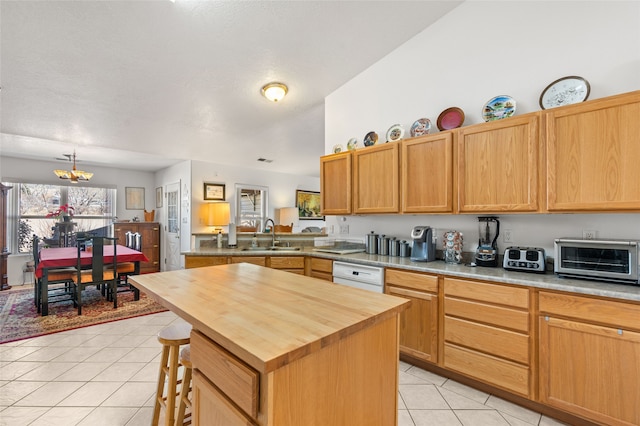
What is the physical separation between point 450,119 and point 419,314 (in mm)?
1811

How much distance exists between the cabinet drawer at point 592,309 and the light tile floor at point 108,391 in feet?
2.40

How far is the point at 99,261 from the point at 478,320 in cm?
458

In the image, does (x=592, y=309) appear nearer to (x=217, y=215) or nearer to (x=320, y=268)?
(x=320, y=268)

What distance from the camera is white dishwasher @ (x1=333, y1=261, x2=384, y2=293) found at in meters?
2.63

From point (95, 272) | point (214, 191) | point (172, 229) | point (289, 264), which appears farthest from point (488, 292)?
point (172, 229)

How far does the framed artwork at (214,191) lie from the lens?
19.3 ft

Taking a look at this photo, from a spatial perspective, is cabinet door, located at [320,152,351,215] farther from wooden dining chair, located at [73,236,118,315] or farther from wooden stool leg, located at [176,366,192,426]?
wooden dining chair, located at [73,236,118,315]

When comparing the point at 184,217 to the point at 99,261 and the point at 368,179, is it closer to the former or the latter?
the point at 99,261

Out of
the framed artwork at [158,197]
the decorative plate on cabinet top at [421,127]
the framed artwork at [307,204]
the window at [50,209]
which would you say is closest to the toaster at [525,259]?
the decorative plate on cabinet top at [421,127]

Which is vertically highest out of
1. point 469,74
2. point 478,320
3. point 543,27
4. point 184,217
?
point 543,27

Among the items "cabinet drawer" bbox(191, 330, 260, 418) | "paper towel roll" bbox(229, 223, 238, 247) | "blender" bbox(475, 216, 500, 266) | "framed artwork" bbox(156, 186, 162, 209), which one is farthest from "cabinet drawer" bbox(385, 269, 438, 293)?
"framed artwork" bbox(156, 186, 162, 209)

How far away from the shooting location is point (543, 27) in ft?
7.37

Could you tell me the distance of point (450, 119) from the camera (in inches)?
105

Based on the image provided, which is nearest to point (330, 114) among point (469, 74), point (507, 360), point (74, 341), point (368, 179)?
point (368, 179)
